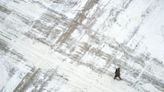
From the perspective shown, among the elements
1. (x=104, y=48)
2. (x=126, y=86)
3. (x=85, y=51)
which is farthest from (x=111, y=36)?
(x=126, y=86)

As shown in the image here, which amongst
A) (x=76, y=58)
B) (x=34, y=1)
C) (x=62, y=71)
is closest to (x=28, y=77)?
(x=62, y=71)

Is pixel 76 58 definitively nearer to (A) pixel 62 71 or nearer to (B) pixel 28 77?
(A) pixel 62 71

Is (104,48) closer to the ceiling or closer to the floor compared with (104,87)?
closer to the ceiling

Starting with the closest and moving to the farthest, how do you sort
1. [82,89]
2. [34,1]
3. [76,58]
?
[82,89], [76,58], [34,1]

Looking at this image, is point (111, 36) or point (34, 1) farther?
point (34, 1)

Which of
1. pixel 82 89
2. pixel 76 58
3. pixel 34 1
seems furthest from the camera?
pixel 34 1

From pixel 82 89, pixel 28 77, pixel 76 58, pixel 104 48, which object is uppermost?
pixel 104 48

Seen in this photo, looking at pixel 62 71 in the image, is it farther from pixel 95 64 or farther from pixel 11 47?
pixel 11 47
